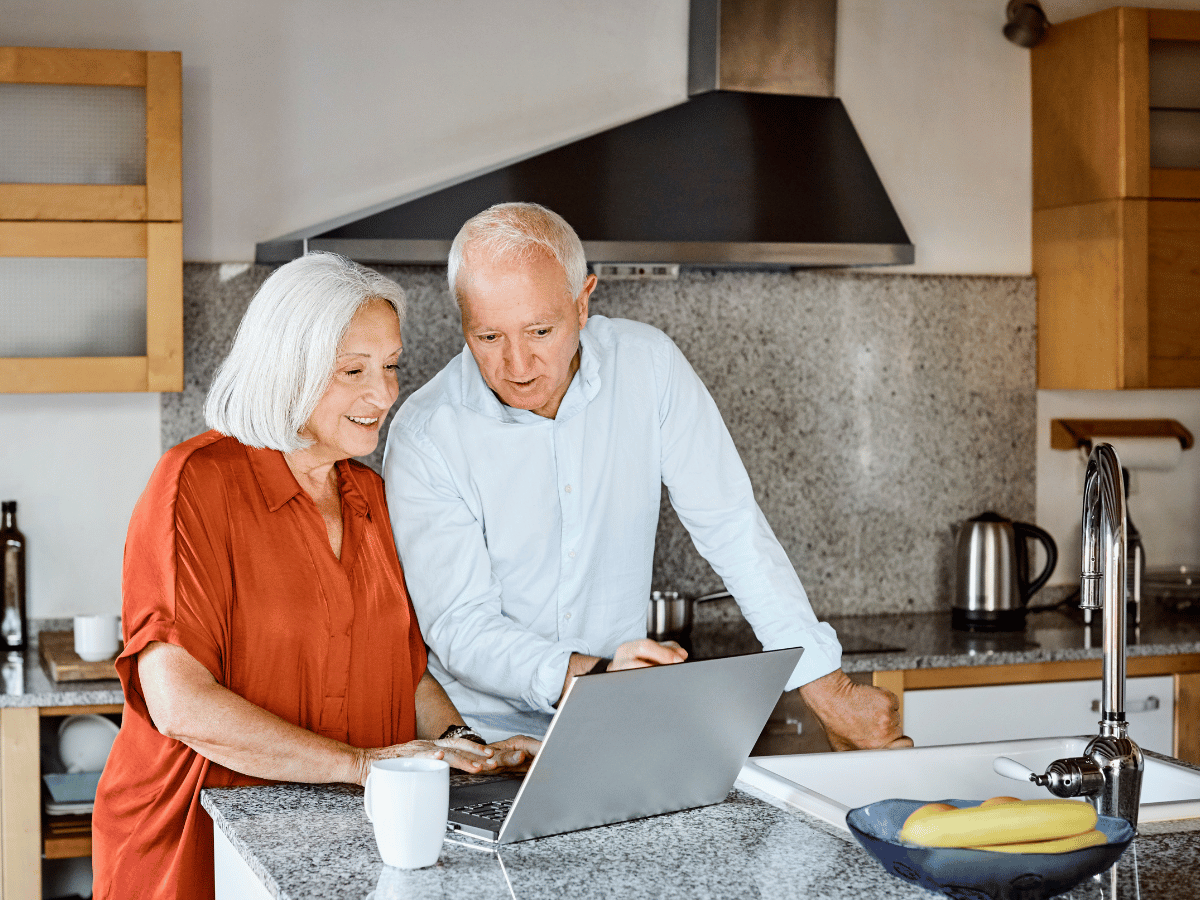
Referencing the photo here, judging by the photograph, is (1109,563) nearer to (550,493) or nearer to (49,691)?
(550,493)

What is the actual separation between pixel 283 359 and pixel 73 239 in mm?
1179

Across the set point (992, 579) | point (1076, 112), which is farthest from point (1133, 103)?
point (992, 579)

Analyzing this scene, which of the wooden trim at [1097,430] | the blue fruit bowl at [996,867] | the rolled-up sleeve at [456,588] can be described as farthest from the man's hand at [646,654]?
the wooden trim at [1097,430]

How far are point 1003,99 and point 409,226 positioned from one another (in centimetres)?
177

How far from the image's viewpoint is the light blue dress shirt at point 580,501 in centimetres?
191

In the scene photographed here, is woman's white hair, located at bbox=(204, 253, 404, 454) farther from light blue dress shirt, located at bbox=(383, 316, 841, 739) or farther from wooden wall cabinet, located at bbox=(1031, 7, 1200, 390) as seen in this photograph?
wooden wall cabinet, located at bbox=(1031, 7, 1200, 390)

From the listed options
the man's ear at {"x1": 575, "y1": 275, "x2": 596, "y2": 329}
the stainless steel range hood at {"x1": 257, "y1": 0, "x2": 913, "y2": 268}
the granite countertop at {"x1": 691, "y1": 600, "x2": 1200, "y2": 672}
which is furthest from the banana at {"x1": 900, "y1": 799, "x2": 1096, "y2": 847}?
the stainless steel range hood at {"x1": 257, "y1": 0, "x2": 913, "y2": 268}

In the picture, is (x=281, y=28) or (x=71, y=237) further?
(x=281, y=28)

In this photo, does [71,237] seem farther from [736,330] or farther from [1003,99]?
[1003,99]

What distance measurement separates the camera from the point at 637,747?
1.25 metres

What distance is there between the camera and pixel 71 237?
2545 mm

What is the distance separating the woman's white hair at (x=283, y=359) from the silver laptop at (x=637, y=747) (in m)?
0.54

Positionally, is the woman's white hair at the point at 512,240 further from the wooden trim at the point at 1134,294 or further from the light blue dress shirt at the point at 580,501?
the wooden trim at the point at 1134,294

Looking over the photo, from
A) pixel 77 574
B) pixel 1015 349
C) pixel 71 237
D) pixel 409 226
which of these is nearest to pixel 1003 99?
pixel 1015 349
